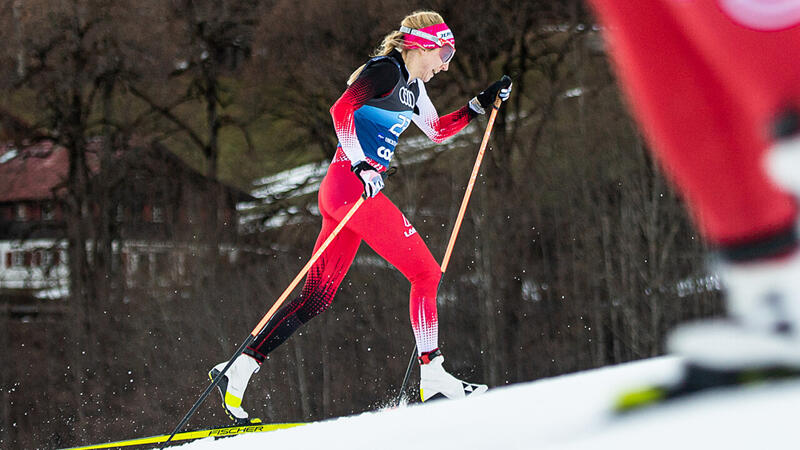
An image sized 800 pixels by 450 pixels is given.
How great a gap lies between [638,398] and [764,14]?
1.29ft

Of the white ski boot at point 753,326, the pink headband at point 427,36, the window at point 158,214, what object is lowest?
the window at point 158,214

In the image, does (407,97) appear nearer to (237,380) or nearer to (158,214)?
(237,380)

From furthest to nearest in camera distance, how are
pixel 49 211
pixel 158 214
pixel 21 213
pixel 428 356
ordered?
1. pixel 21 213
2. pixel 49 211
3. pixel 158 214
4. pixel 428 356

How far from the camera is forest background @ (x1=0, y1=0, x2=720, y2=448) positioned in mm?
13898

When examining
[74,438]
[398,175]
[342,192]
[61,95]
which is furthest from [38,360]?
[342,192]

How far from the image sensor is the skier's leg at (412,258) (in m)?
2.84

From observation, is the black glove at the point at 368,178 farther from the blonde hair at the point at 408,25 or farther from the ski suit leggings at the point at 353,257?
the blonde hair at the point at 408,25

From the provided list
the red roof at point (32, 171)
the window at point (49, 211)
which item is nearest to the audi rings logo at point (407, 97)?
the red roof at point (32, 171)

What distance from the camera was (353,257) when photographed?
2.98 meters

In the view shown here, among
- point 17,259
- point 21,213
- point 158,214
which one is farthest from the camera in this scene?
point 17,259

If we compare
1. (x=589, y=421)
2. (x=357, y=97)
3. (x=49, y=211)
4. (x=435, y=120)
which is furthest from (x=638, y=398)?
(x=49, y=211)

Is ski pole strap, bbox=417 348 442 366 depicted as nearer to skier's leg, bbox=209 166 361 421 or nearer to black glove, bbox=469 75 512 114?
skier's leg, bbox=209 166 361 421

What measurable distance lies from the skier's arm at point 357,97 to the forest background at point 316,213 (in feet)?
33.8

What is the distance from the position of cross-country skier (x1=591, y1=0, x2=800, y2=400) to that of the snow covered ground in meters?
0.05
